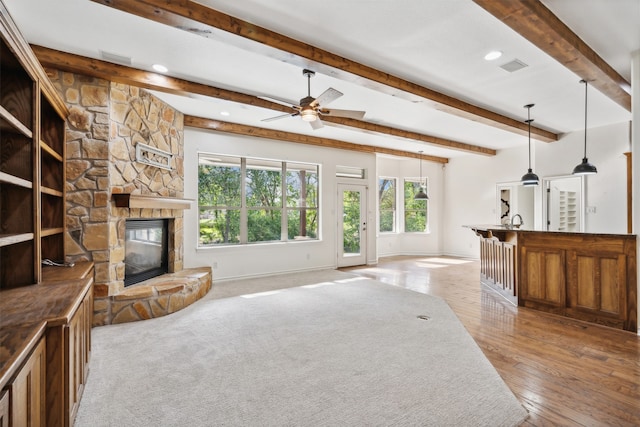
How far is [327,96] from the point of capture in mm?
3371

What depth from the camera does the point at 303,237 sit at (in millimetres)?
7109

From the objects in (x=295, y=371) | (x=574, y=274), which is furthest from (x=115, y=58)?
(x=574, y=274)

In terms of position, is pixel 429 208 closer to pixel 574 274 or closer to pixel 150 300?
pixel 574 274

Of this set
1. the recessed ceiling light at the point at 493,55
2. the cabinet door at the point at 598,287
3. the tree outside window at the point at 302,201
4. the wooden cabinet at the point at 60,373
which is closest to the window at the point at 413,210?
the tree outside window at the point at 302,201

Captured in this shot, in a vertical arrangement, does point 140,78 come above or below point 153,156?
above

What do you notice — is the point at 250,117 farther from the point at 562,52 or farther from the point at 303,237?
the point at 562,52

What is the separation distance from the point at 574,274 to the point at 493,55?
106 inches

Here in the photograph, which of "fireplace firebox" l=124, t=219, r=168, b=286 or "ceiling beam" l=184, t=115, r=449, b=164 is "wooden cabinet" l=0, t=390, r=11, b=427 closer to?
"fireplace firebox" l=124, t=219, r=168, b=286

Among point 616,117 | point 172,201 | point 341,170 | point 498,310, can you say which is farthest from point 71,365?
point 616,117

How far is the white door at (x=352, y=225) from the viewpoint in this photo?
7547mm

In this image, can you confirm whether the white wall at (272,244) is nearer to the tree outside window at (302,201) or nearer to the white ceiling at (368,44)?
the tree outside window at (302,201)

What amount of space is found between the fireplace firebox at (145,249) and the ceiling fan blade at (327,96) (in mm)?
2849

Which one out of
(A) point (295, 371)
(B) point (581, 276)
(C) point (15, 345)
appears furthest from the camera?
(B) point (581, 276)

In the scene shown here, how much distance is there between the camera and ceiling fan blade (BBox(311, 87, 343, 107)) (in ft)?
10.6
